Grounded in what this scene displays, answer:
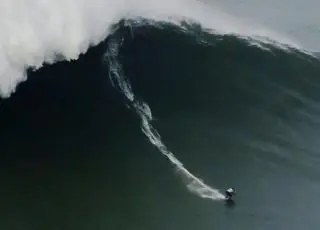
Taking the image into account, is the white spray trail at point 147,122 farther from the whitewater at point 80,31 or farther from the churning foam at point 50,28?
the churning foam at point 50,28

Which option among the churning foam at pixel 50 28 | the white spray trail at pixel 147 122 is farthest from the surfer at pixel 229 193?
the churning foam at pixel 50 28

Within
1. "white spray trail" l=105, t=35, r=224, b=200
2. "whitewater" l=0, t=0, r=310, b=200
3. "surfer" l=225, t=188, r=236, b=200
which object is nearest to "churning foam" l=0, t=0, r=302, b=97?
"whitewater" l=0, t=0, r=310, b=200

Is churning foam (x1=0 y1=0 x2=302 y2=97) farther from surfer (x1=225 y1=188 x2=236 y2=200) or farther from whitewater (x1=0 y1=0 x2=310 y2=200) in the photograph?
surfer (x1=225 y1=188 x2=236 y2=200)

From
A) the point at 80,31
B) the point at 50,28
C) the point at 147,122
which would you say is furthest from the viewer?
the point at 147,122

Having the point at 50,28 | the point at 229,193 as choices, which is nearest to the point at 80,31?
the point at 50,28

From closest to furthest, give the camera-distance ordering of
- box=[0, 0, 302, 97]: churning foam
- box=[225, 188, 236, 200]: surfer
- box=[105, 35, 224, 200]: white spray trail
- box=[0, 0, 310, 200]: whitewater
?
1. box=[0, 0, 302, 97]: churning foam
2. box=[0, 0, 310, 200]: whitewater
3. box=[225, 188, 236, 200]: surfer
4. box=[105, 35, 224, 200]: white spray trail

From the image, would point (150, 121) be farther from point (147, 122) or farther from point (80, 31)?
point (80, 31)

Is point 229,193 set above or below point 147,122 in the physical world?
below

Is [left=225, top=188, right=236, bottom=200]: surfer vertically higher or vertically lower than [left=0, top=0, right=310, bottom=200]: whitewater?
lower
